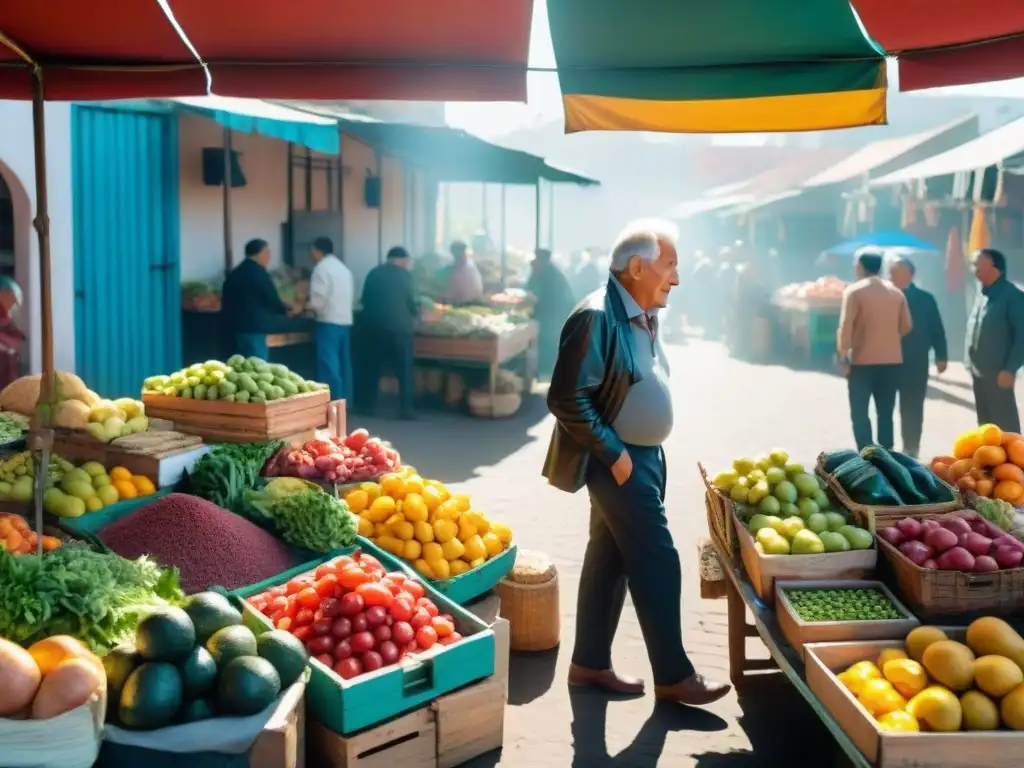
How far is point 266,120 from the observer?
988cm

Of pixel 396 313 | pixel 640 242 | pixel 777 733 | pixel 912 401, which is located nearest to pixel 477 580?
pixel 777 733

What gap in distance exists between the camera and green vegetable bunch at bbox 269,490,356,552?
516 centimetres

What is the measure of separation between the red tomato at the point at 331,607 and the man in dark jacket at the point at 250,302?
7.12m

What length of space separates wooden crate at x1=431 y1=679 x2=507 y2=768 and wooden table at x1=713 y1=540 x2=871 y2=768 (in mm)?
1101

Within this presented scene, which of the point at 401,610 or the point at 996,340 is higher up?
the point at 996,340

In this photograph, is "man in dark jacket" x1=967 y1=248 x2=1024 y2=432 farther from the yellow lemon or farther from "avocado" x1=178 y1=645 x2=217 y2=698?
"avocado" x1=178 y1=645 x2=217 y2=698

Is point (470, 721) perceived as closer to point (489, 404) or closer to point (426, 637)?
point (426, 637)

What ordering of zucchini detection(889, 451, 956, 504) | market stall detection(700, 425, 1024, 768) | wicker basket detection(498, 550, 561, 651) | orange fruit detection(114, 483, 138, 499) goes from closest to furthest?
market stall detection(700, 425, 1024, 768) < zucchini detection(889, 451, 956, 504) < wicker basket detection(498, 550, 561, 651) < orange fruit detection(114, 483, 138, 499)

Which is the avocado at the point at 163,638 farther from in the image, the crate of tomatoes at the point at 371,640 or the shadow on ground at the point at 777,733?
the shadow on ground at the point at 777,733

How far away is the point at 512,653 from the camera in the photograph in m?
5.71

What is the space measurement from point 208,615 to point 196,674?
332 mm

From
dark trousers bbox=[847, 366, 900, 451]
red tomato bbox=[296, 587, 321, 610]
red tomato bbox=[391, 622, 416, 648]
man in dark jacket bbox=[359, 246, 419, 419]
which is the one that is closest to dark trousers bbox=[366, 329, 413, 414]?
man in dark jacket bbox=[359, 246, 419, 419]

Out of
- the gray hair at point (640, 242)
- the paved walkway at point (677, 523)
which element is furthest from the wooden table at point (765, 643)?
the gray hair at point (640, 242)

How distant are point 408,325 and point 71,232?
4.39 m
